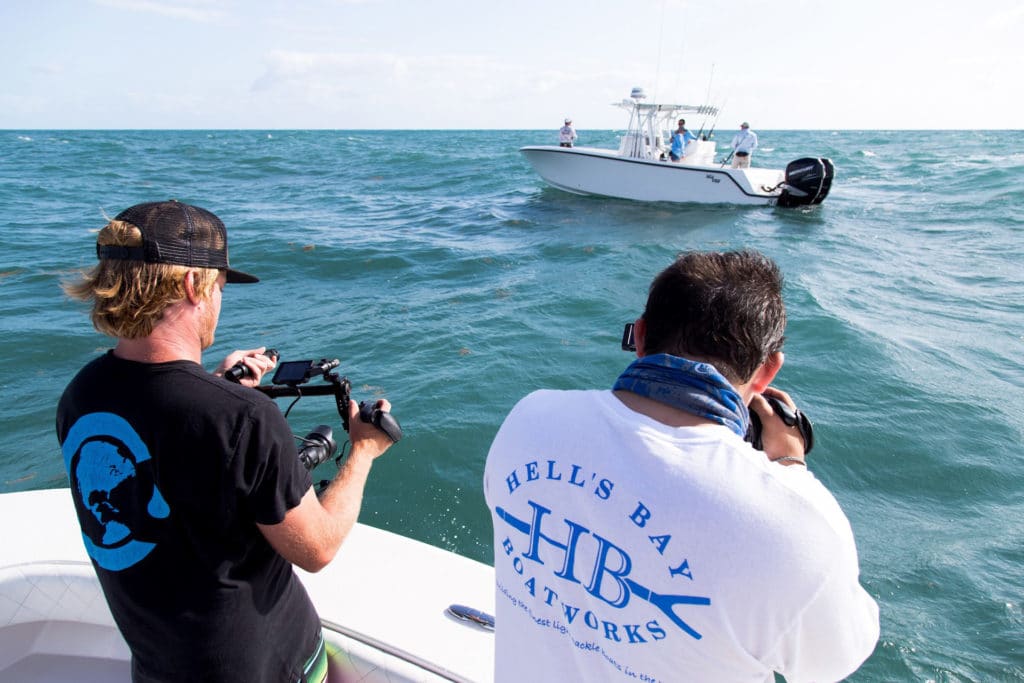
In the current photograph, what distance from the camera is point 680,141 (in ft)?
56.5

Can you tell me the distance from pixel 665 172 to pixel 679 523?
680 inches

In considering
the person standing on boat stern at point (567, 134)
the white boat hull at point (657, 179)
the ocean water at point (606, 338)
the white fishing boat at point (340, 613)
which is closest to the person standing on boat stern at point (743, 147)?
the white boat hull at point (657, 179)

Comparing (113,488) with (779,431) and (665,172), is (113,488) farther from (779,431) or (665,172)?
(665,172)

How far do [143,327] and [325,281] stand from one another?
842 cm

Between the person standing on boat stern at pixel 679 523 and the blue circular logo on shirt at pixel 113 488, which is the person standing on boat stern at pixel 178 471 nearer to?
the blue circular logo on shirt at pixel 113 488

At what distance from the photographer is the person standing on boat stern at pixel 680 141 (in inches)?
677

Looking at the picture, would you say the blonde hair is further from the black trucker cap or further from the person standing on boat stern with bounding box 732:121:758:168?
the person standing on boat stern with bounding box 732:121:758:168

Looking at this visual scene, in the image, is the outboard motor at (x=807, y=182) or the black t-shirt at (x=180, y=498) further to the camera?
the outboard motor at (x=807, y=182)

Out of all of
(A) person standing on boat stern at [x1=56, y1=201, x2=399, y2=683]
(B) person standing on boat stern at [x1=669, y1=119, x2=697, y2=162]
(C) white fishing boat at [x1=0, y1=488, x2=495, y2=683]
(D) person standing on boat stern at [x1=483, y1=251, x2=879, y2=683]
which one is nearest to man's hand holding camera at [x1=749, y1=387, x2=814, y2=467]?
(D) person standing on boat stern at [x1=483, y1=251, x2=879, y2=683]

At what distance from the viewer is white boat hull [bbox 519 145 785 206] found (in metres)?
16.8

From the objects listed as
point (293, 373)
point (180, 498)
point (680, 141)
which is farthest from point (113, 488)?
point (680, 141)

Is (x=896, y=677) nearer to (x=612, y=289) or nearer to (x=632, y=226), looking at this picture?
(x=612, y=289)

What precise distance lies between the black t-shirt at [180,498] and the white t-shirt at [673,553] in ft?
1.83

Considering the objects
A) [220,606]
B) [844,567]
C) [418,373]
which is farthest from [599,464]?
[418,373]
